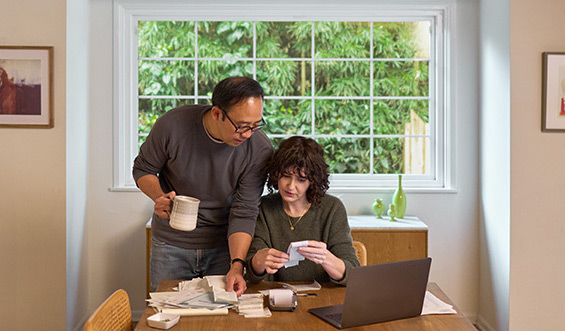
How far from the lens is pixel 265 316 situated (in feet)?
6.22

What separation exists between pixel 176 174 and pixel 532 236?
2178 mm

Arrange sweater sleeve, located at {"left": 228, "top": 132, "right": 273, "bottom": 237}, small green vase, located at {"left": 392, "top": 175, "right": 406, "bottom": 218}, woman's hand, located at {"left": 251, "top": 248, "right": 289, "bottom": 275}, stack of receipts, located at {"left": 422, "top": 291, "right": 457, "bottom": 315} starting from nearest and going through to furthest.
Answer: stack of receipts, located at {"left": 422, "top": 291, "right": 457, "bottom": 315}
woman's hand, located at {"left": 251, "top": 248, "right": 289, "bottom": 275}
sweater sleeve, located at {"left": 228, "top": 132, "right": 273, "bottom": 237}
small green vase, located at {"left": 392, "top": 175, "right": 406, "bottom": 218}

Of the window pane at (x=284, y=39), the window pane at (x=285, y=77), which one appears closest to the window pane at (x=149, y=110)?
the window pane at (x=285, y=77)

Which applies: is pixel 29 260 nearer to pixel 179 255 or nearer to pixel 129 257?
pixel 129 257

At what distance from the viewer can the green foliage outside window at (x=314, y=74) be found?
4.09 metres

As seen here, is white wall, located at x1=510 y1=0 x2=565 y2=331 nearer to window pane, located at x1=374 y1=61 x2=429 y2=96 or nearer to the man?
window pane, located at x1=374 y1=61 x2=429 y2=96

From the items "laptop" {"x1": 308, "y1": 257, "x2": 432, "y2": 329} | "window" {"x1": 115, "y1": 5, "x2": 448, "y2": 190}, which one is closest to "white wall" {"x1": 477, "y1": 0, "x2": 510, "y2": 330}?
"window" {"x1": 115, "y1": 5, "x2": 448, "y2": 190}

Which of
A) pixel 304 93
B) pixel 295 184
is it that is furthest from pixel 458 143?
pixel 295 184

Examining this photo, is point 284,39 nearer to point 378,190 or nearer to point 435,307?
point 378,190

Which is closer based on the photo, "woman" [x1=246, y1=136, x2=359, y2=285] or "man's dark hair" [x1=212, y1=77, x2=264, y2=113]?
"man's dark hair" [x1=212, y1=77, x2=264, y2=113]

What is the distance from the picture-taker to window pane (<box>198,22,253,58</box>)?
4.07 metres

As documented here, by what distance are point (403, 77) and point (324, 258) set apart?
233 cm

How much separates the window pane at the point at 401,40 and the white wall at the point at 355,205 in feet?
0.74

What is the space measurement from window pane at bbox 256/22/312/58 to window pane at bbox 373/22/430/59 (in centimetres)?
48
